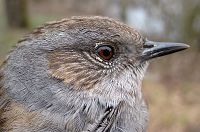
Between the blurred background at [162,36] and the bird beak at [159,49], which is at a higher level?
the bird beak at [159,49]

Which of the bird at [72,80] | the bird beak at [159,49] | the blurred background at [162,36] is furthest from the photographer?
the blurred background at [162,36]

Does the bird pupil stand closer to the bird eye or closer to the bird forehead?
the bird eye

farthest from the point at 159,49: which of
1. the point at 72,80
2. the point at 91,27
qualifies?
the point at 72,80

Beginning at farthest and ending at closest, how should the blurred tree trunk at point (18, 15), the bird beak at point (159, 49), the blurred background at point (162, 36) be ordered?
1. the blurred tree trunk at point (18, 15)
2. the blurred background at point (162, 36)
3. the bird beak at point (159, 49)

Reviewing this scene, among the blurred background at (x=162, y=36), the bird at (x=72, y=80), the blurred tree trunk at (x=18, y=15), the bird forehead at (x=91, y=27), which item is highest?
the bird forehead at (x=91, y=27)

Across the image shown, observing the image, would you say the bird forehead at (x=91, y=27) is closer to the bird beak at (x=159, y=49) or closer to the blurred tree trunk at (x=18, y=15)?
the bird beak at (x=159, y=49)

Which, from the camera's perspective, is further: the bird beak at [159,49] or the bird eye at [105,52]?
the bird beak at [159,49]

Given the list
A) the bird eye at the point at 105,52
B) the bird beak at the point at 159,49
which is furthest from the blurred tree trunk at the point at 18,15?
the bird eye at the point at 105,52

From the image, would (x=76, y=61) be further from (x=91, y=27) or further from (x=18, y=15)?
(x=18, y=15)
